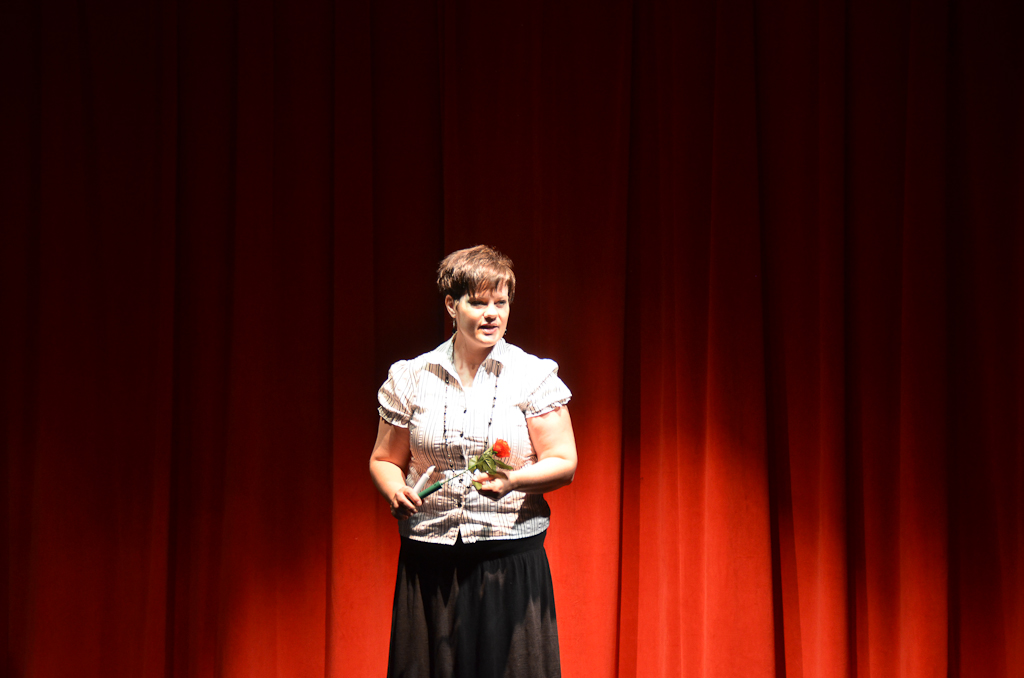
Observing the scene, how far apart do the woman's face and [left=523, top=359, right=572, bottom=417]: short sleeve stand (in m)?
0.15

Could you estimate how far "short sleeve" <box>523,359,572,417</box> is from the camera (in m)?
1.77

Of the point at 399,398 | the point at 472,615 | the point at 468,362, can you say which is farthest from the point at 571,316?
the point at 472,615

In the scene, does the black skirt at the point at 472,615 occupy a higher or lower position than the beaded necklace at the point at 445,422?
lower

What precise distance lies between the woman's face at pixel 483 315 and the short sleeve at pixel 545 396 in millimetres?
154

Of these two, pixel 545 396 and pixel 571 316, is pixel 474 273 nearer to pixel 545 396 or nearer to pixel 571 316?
pixel 545 396

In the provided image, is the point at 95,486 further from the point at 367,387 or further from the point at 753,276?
the point at 753,276

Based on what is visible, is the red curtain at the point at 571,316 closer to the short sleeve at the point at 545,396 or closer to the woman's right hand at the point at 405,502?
the short sleeve at the point at 545,396

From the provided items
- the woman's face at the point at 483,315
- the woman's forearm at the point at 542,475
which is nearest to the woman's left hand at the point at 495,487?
the woman's forearm at the point at 542,475

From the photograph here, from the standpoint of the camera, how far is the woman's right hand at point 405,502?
66.0 inches

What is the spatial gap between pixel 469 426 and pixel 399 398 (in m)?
0.22

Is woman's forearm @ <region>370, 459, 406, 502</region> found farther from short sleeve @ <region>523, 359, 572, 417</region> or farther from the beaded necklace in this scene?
short sleeve @ <region>523, 359, 572, 417</region>

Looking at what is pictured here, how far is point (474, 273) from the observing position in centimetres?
177

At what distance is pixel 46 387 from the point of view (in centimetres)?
253

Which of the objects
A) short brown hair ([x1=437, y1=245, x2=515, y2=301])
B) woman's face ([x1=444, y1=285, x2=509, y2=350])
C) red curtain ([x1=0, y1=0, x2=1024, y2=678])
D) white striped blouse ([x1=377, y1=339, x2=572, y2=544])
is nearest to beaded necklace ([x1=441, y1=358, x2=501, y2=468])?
white striped blouse ([x1=377, y1=339, x2=572, y2=544])
